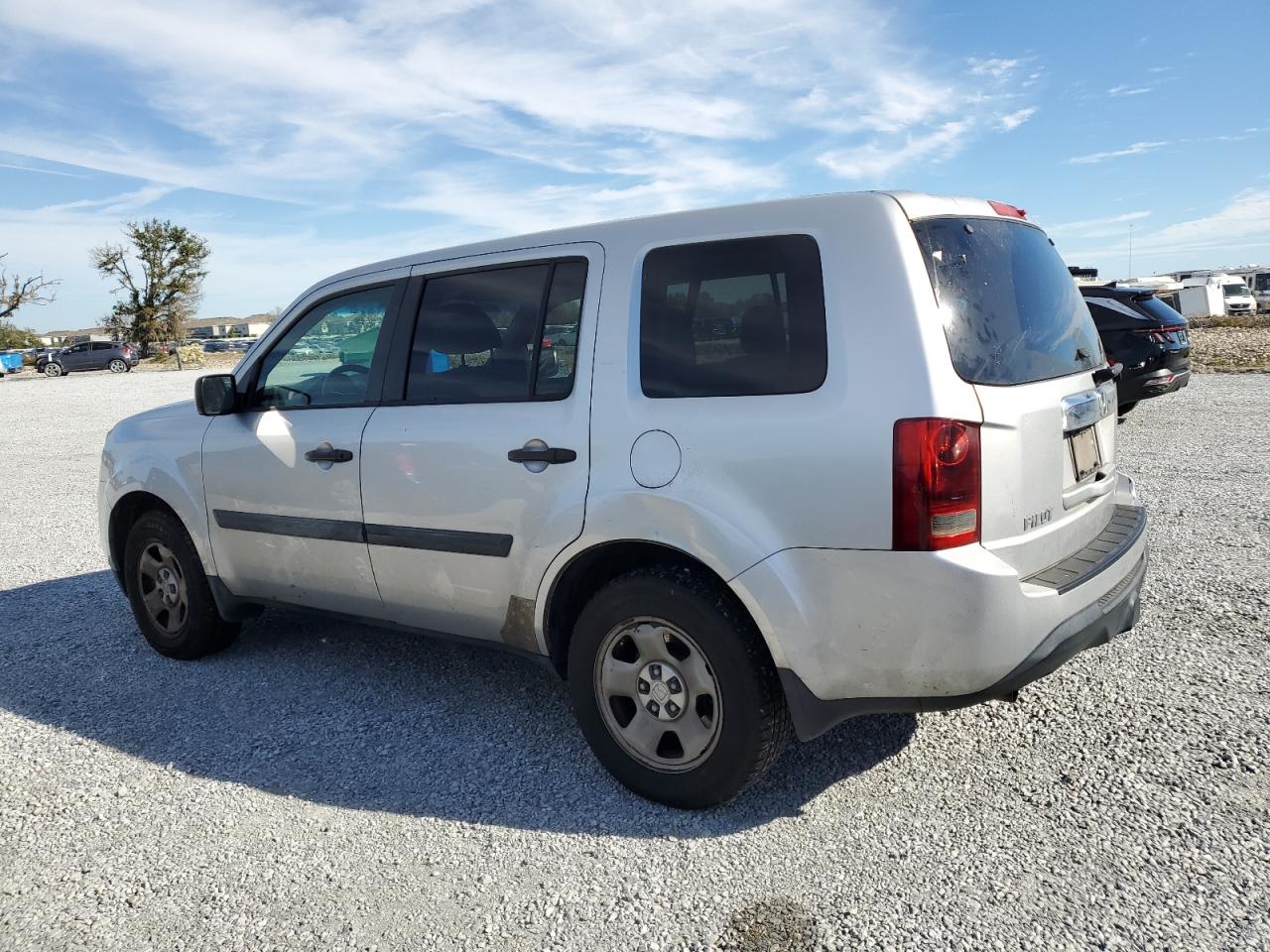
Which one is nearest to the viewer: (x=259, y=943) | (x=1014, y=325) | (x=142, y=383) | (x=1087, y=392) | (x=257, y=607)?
(x=259, y=943)

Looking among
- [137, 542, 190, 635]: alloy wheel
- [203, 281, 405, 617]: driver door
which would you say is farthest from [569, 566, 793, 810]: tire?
[137, 542, 190, 635]: alloy wheel

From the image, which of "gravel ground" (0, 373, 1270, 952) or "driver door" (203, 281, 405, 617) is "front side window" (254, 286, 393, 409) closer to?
"driver door" (203, 281, 405, 617)

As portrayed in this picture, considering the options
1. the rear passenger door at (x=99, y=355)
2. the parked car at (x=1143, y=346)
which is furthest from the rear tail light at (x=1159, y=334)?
the rear passenger door at (x=99, y=355)

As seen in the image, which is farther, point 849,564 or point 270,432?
point 270,432

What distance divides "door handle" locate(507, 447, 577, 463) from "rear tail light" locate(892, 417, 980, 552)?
1105 mm

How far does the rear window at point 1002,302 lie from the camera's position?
9.05 ft

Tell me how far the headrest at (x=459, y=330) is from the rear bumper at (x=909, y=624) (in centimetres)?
141

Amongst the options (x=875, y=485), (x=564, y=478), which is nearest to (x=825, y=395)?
(x=875, y=485)

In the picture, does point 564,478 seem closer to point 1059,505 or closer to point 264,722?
point 1059,505

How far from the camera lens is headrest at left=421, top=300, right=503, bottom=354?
3641mm

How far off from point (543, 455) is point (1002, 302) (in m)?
1.52

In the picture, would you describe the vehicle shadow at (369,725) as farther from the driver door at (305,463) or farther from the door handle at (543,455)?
the door handle at (543,455)

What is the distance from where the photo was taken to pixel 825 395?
9.00ft

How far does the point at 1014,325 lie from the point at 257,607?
3.57m
